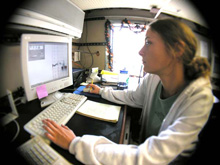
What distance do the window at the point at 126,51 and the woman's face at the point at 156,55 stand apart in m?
0.99

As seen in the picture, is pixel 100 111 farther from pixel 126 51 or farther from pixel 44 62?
pixel 126 51

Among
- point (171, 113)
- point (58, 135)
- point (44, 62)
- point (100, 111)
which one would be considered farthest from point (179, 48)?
point (44, 62)

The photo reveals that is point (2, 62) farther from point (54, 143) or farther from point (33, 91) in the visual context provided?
point (54, 143)

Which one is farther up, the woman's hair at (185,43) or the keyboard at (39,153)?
the woman's hair at (185,43)

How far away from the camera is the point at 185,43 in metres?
0.38

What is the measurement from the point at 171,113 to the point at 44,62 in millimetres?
794

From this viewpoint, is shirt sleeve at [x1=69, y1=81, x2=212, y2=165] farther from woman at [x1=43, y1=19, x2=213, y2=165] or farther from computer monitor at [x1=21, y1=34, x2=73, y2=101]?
computer monitor at [x1=21, y1=34, x2=73, y2=101]

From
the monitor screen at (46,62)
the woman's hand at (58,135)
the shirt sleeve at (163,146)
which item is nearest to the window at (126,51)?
the monitor screen at (46,62)

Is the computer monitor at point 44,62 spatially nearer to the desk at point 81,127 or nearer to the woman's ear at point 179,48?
the desk at point 81,127

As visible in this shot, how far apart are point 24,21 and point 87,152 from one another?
0.70m

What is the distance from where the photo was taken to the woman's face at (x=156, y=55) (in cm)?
46

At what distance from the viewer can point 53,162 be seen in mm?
323

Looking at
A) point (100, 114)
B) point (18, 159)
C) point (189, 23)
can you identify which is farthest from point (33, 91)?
point (189, 23)

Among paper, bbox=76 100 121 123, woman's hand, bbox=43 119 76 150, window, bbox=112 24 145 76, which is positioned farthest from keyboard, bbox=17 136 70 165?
window, bbox=112 24 145 76
